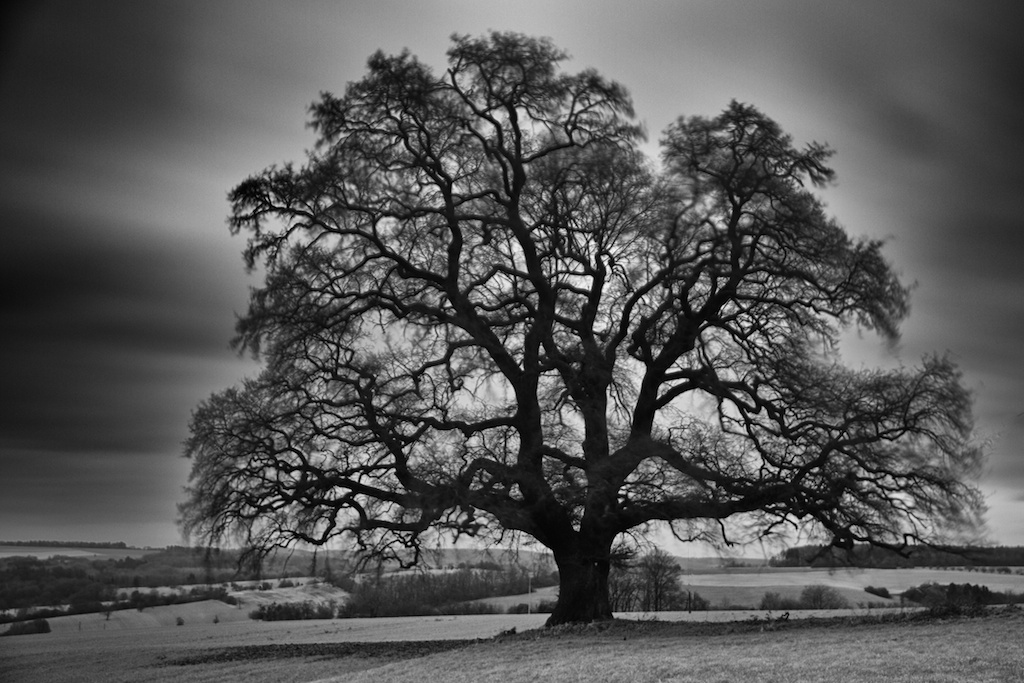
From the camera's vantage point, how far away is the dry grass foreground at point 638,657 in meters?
10.9

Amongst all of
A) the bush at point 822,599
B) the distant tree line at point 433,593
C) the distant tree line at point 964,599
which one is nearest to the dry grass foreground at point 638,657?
the distant tree line at point 964,599

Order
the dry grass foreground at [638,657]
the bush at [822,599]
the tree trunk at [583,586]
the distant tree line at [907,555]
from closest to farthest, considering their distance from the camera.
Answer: the dry grass foreground at [638,657], the distant tree line at [907,555], the tree trunk at [583,586], the bush at [822,599]

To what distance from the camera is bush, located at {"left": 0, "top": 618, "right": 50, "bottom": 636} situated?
120ft

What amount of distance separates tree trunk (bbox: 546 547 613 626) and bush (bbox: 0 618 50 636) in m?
27.7

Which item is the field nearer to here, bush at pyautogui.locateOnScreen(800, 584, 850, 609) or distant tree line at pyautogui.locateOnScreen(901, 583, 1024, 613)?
distant tree line at pyautogui.locateOnScreen(901, 583, 1024, 613)

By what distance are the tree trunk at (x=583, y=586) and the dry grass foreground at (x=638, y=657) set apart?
52.1 inches

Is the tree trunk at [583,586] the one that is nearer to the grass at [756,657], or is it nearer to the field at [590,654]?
the field at [590,654]

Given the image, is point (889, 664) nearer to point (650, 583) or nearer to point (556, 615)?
point (556, 615)

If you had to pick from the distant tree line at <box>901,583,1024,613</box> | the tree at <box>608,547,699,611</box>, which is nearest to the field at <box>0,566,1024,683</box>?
the distant tree line at <box>901,583,1024,613</box>

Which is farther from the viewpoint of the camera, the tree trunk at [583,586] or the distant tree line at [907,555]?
the tree trunk at [583,586]

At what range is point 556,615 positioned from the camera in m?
20.4

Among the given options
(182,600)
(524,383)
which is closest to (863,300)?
(524,383)

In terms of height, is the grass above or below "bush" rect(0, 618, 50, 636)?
above

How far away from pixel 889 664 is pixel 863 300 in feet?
36.8
